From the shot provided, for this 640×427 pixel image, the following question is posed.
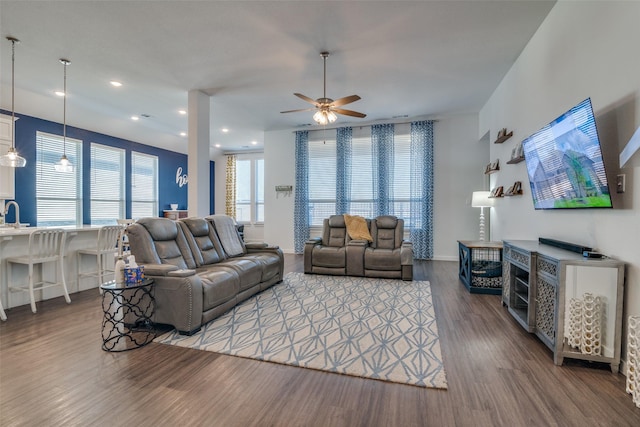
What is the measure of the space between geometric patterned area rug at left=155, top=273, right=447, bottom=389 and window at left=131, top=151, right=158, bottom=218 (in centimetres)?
536

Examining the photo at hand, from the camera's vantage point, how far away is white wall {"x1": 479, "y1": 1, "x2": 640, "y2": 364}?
6.60 feet

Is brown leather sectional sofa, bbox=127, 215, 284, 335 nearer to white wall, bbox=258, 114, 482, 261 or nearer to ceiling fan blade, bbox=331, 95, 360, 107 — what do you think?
ceiling fan blade, bbox=331, 95, 360, 107

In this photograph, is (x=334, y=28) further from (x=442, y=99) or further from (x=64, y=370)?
(x=64, y=370)

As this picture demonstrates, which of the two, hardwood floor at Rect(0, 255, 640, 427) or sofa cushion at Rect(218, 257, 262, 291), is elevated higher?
sofa cushion at Rect(218, 257, 262, 291)

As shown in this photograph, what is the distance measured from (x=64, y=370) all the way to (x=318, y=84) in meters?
4.61

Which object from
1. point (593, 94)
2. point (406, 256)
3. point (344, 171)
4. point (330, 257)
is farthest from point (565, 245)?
point (344, 171)

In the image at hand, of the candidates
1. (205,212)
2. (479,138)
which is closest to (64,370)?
(205,212)

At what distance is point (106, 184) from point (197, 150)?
3.26 m

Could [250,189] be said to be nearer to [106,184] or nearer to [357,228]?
[106,184]

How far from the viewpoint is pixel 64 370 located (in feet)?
7.06

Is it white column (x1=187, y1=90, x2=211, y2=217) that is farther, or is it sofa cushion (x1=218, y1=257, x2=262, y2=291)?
white column (x1=187, y1=90, x2=211, y2=217)

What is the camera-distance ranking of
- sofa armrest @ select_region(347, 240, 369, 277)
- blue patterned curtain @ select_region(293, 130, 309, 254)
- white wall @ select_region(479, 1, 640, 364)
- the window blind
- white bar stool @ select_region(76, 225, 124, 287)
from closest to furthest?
white wall @ select_region(479, 1, 640, 364) < white bar stool @ select_region(76, 225, 124, 287) < sofa armrest @ select_region(347, 240, 369, 277) < blue patterned curtain @ select_region(293, 130, 309, 254) < the window blind

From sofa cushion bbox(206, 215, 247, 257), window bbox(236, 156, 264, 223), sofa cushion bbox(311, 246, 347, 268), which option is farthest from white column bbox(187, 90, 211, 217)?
window bbox(236, 156, 264, 223)

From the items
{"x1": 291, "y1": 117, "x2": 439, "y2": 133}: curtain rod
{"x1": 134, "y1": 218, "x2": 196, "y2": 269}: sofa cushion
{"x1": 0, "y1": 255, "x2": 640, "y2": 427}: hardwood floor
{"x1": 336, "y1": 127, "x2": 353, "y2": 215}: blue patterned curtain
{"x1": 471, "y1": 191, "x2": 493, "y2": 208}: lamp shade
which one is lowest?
{"x1": 0, "y1": 255, "x2": 640, "y2": 427}: hardwood floor
